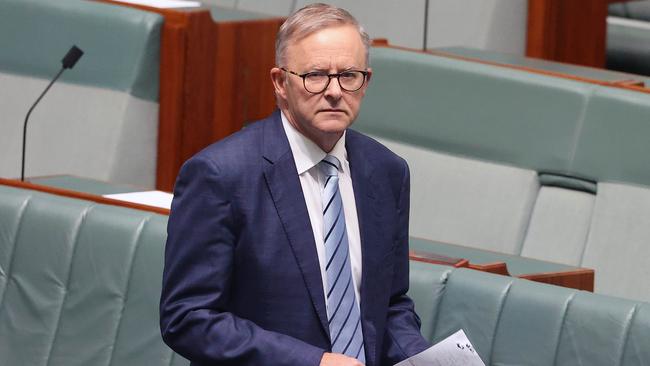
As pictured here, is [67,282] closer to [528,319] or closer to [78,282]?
[78,282]

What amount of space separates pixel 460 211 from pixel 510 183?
109 mm

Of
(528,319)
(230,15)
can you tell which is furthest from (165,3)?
(528,319)

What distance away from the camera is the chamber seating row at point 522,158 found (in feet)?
7.92

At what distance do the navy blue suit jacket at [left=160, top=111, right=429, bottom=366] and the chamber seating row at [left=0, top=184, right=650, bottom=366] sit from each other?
0.49m

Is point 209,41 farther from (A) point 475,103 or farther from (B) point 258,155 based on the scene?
(B) point 258,155

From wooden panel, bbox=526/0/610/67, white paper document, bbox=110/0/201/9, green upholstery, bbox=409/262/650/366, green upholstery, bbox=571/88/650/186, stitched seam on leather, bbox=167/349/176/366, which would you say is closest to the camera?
green upholstery, bbox=409/262/650/366

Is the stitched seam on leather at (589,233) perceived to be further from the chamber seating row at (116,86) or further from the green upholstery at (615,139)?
the chamber seating row at (116,86)

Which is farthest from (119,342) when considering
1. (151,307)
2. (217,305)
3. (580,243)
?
(580,243)

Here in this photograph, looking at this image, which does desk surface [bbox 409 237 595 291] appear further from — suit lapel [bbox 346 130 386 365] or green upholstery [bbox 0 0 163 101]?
green upholstery [bbox 0 0 163 101]

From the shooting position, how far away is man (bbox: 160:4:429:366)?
1.18 m

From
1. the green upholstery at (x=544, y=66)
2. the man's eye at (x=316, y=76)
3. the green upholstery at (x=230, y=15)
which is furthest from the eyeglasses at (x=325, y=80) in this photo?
the green upholstery at (x=230, y=15)

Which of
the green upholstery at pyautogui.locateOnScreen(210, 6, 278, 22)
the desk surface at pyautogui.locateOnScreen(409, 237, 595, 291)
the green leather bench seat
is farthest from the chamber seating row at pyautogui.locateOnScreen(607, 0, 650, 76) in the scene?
the desk surface at pyautogui.locateOnScreen(409, 237, 595, 291)

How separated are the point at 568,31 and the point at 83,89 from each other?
48.7 inches

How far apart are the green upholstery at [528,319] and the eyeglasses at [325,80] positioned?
61 centimetres
